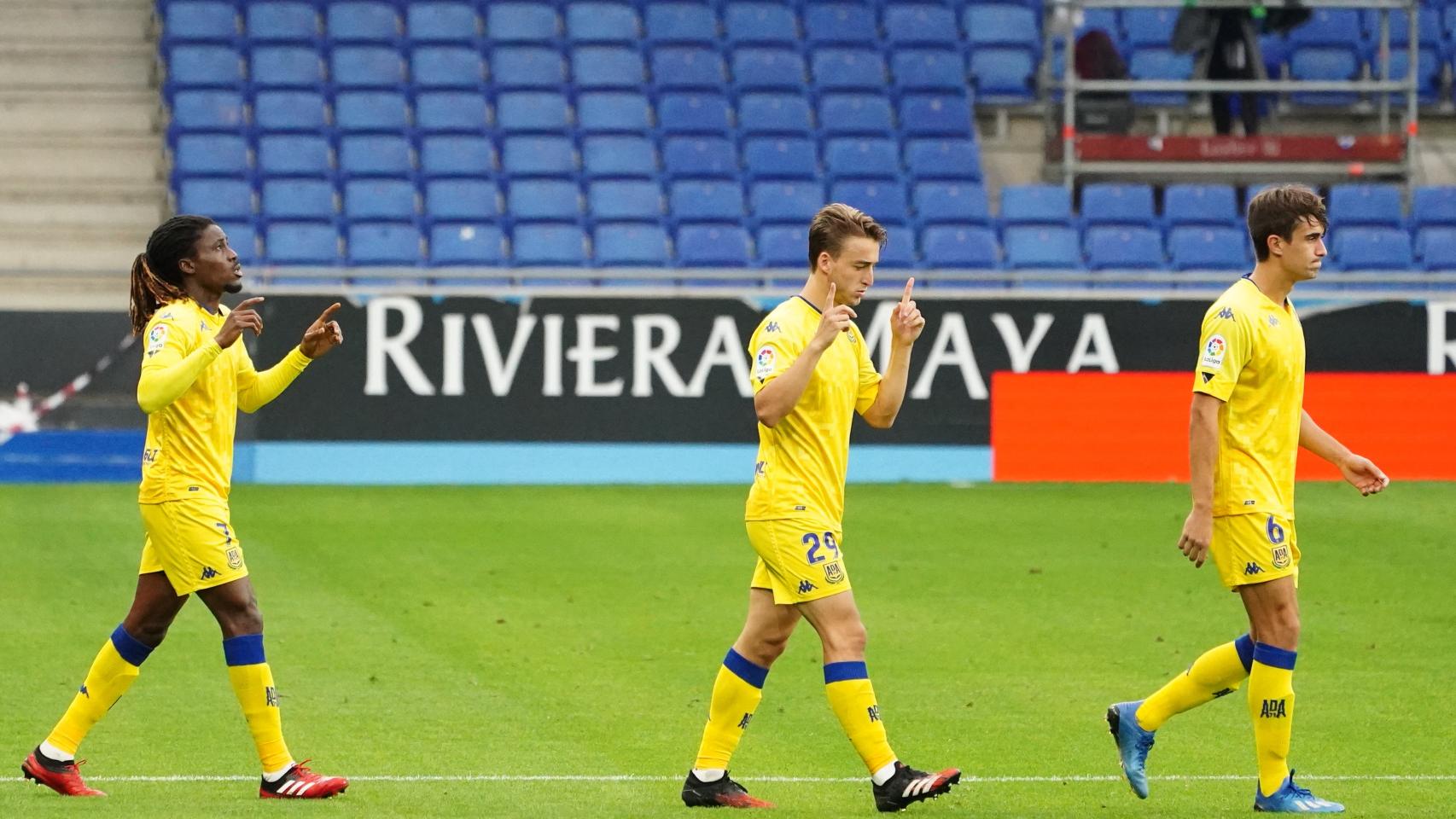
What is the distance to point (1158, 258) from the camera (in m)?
20.1

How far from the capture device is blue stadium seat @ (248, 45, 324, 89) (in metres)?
21.2

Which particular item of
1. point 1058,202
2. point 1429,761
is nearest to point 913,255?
point 1058,202

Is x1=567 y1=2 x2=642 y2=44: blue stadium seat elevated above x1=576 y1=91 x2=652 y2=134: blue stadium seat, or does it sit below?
above

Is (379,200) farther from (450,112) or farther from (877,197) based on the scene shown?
(877,197)

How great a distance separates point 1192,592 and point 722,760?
5803 mm

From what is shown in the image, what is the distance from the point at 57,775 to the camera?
6609mm

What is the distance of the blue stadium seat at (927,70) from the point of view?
22375 mm

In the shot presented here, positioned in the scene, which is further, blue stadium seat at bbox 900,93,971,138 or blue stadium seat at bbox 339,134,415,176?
blue stadium seat at bbox 900,93,971,138

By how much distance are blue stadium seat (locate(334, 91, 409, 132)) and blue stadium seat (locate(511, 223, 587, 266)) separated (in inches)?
93.5

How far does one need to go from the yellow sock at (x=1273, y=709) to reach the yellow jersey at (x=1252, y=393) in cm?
46

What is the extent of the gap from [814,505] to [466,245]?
1334 centimetres

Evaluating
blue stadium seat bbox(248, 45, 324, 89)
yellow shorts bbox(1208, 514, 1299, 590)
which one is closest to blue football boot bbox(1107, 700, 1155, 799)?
yellow shorts bbox(1208, 514, 1299, 590)

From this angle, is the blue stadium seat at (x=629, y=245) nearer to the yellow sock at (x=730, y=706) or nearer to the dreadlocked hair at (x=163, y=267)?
the dreadlocked hair at (x=163, y=267)

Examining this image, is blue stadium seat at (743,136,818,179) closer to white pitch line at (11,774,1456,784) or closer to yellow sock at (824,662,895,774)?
white pitch line at (11,774,1456,784)
